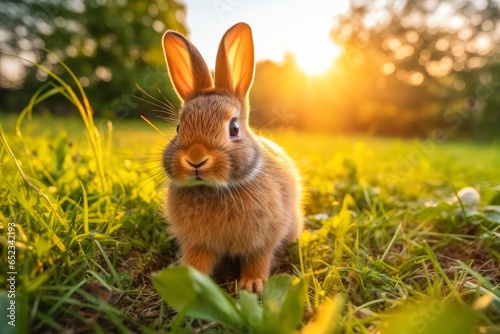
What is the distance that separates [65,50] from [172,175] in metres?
18.4

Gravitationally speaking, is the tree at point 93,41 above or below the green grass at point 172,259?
above

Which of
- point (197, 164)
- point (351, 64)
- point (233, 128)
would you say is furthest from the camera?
point (351, 64)

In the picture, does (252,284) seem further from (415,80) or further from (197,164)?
(415,80)

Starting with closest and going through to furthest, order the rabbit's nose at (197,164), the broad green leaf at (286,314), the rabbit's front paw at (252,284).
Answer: the broad green leaf at (286,314), the rabbit's nose at (197,164), the rabbit's front paw at (252,284)

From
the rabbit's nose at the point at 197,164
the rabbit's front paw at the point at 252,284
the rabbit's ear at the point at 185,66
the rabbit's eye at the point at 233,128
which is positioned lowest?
the rabbit's front paw at the point at 252,284

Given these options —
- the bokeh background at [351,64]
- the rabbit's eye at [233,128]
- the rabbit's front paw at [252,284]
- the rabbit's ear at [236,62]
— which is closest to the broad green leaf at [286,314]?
the rabbit's front paw at [252,284]

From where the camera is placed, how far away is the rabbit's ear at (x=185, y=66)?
89.6 inches

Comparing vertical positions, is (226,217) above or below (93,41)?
below

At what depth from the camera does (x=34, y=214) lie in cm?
168

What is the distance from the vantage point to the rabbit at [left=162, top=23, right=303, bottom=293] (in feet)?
6.43

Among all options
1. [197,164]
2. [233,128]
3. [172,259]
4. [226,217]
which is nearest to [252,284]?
[226,217]

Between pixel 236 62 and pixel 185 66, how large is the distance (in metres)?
0.32

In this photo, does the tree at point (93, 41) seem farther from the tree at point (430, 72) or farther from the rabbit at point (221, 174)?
the rabbit at point (221, 174)

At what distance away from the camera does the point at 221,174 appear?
192 centimetres
